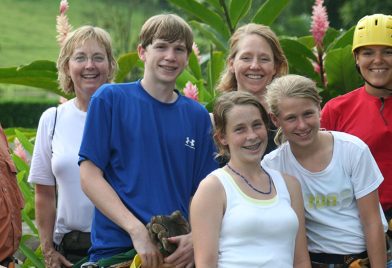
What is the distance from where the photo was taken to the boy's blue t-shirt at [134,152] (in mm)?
3930

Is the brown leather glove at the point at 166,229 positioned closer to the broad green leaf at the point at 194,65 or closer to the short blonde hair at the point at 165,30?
the short blonde hair at the point at 165,30

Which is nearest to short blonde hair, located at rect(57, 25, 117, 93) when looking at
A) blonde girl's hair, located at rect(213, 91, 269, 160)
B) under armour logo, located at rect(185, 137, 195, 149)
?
under armour logo, located at rect(185, 137, 195, 149)

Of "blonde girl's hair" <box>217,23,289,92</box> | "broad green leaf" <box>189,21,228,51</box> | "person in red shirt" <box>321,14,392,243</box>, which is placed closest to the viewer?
"person in red shirt" <box>321,14,392,243</box>

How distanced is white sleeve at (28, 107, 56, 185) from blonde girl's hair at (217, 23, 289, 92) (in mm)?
1028

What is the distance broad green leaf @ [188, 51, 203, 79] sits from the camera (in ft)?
21.9

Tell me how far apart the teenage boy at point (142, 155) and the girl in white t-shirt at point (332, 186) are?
0.44 metres

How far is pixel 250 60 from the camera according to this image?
190 inches

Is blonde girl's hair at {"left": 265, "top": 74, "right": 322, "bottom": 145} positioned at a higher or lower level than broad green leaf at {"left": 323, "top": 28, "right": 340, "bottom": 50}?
lower

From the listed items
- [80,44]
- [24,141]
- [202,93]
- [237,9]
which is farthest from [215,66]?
[80,44]

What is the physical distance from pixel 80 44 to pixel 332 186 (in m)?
1.68

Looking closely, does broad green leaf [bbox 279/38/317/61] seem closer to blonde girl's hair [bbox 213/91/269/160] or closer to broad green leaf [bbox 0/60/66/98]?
broad green leaf [bbox 0/60/66/98]

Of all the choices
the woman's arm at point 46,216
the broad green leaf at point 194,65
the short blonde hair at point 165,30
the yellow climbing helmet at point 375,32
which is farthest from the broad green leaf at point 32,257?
the yellow climbing helmet at point 375,32

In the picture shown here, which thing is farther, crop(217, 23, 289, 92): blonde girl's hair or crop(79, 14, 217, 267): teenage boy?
crop(217, 23, 289, 92): blonde girl's hair

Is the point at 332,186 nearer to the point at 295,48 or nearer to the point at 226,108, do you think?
the point at 226,108
